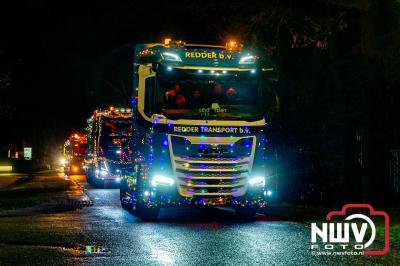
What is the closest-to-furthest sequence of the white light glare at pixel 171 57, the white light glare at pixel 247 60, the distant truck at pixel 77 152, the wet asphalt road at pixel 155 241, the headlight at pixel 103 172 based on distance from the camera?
1. the wet asphalt road at pixel 155 241
2. the white light glare at pixel 171 57
3. the white light glare at pixel 247 60
4. the headlight at pixel 103 172
5. the distant truck at pixel 77 152

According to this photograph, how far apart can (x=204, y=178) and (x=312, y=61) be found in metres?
9.73

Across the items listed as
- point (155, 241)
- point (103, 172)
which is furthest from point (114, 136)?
point (155, 241)

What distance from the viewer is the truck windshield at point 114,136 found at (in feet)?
96.1

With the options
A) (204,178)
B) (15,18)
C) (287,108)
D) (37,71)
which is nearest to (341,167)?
(287,108)

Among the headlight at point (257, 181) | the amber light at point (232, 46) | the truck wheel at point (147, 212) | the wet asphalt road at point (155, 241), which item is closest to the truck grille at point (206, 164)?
the headlight at point (257, 181)

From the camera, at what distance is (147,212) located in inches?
615

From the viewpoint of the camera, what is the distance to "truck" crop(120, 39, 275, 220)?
14.8m

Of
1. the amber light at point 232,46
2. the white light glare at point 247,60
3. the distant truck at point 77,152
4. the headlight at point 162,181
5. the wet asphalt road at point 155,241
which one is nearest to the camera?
the wet asphalt road at point 155,241

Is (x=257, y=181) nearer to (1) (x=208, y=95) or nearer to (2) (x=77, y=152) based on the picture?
(1) (x=208, y=95)

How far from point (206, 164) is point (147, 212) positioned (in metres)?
1.84

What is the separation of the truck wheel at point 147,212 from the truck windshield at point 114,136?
1327 cm

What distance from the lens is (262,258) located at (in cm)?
1036

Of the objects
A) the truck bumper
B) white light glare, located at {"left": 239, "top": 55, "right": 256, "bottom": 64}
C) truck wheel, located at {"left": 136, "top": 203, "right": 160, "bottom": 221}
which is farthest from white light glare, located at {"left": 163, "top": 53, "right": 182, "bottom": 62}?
truck wheel, located at {"left": 136, "top": 203, "right": 160, "bottom": 221}

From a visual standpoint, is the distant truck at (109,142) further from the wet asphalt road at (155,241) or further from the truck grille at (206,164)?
the truck grille at (206,164)
